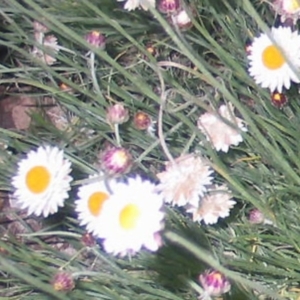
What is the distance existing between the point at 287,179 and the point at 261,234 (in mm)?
93

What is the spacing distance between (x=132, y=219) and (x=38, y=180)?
0.27 metres

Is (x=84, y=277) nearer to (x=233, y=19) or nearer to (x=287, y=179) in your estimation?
(x=287, y=179)

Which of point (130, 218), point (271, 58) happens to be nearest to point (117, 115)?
point (271, 58)

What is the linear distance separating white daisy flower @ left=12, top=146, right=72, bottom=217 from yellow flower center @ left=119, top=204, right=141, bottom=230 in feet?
0.81

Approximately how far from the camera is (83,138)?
135 centimetres

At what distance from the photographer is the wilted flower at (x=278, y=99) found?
1145mm

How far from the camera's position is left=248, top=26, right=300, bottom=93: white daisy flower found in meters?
1.06

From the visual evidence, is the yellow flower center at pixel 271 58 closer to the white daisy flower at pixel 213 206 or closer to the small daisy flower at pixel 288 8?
the small daisy flower at pixel 288 8

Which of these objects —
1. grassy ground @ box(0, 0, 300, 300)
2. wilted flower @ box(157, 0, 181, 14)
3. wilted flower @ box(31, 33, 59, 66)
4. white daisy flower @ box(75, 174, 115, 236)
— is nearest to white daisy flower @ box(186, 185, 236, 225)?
grassy ground @ box(0, 0, 300, 300)

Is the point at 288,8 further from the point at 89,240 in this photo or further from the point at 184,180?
the point at 89,240

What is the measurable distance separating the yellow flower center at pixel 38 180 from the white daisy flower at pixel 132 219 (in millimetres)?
221

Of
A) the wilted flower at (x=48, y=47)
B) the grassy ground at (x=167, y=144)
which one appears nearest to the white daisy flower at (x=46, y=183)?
the grassy ground at (x=167, y=144)

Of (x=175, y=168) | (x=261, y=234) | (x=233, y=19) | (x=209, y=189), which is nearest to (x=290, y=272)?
(x=261, y=234)

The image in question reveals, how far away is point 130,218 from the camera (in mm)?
782
